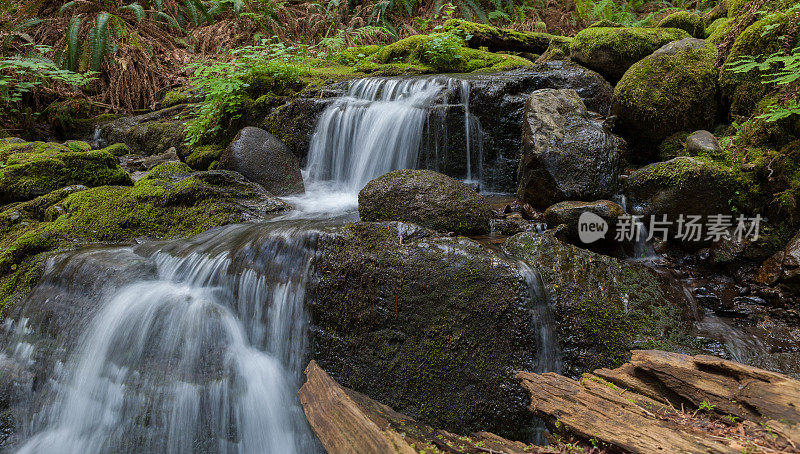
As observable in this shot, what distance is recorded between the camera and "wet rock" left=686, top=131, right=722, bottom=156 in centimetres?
439

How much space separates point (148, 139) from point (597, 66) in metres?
9.16

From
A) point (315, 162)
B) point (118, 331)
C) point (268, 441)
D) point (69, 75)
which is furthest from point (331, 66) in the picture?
point (268, 441)

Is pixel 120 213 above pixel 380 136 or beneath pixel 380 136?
beneath

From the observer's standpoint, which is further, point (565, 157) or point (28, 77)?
point (28, 77)

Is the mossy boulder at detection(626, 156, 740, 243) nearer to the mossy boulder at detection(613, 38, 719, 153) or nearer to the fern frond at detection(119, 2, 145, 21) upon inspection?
the mossy boulder at detection(613, 38, 719, 153)

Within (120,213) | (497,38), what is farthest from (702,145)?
(497,38)

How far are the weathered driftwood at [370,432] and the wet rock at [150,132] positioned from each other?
290 inches

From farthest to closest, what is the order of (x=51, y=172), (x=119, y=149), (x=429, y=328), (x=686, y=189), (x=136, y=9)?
1. (x=136, y=9)
2. (x=119, y=149)
3. (x=51, y=172)
4. (x=686, y=189)
5. (x=429, y=328)

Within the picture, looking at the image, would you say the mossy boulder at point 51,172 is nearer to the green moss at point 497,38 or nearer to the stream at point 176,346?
the stream at point 176,346

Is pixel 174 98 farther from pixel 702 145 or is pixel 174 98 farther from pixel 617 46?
pixel 702 145

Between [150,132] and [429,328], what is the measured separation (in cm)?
889

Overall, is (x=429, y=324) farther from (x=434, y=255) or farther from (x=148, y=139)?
(x=148, y=139)

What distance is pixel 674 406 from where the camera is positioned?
1866 millimetres

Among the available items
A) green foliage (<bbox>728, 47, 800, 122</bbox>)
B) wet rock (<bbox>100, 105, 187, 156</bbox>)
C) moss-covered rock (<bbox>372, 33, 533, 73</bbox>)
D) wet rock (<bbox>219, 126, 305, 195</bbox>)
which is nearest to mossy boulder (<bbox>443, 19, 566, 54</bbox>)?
moss-covered rock (<bbox>372, 33, 533, 73</bbox>)
